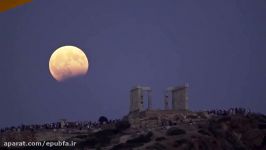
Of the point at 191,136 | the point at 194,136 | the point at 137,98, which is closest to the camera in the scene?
the point at 194,136

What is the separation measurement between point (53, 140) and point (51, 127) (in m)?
8.25

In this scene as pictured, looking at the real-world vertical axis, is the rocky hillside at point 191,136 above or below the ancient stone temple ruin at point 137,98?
below

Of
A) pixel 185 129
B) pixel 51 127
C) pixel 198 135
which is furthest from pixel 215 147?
pixel 51 127

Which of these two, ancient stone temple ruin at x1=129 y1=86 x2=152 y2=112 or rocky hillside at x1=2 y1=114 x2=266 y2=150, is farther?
ancient stone temple ruin at x1=129 y1=86 x2=152 y2=112

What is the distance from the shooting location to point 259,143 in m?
55.0

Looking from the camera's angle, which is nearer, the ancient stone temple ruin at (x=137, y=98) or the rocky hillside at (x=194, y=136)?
the rocky hillside at (x=194, y=136)

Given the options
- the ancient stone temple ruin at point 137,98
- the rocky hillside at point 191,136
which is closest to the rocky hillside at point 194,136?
the rocky hillside at point 191,136

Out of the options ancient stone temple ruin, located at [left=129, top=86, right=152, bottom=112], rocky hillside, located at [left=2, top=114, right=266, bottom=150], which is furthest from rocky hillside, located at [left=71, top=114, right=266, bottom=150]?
ancient stone temple ruin, located at [left=129, top=86, right=152, bottom=112]

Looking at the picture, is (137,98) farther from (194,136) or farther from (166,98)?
(194,136)

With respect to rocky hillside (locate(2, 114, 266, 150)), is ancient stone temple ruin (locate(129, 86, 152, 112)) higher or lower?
higher

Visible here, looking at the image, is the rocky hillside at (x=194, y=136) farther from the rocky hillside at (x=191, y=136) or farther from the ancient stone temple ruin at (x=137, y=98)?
the ancient stone temple ruin at (x=137, y=98)

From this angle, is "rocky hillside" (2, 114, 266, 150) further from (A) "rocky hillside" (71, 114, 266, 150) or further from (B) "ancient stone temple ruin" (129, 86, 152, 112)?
(B) "ancient stone temple ruin" (129, 86, 152, 112)

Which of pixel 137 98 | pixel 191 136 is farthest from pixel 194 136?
pixel 137 98

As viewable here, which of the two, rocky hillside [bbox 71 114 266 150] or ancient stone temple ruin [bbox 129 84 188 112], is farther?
ancient stone temple ruin [bbox 129 84 188 112]
